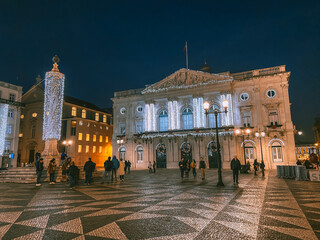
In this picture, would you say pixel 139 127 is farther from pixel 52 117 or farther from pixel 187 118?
pixel 52 117

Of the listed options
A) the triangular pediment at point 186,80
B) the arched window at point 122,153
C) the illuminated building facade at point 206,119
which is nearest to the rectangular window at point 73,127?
the illuminated building facade at point 206,119

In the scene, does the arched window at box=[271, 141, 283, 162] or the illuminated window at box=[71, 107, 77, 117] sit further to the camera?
the illuminated window at box=[71, 107, 77, 117]

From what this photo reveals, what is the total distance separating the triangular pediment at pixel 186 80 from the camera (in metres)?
38.8

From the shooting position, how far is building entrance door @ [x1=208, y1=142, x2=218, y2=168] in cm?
3769


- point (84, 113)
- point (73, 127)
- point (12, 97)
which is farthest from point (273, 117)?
point (12, 97)

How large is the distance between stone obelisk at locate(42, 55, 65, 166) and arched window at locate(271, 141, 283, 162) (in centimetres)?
3063

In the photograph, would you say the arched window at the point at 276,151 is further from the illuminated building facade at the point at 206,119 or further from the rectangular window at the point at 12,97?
the rectangular window at the point at 12,97

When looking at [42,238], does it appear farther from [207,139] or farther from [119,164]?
[207,139]

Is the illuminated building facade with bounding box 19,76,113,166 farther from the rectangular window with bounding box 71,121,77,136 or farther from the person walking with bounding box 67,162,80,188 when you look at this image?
the person walking with bounding box 67,162,80,188

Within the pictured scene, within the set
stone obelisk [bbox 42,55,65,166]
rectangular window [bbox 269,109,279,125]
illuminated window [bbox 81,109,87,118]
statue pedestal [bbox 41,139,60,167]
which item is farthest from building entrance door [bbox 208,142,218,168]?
illuminated window [bbox 81,109,87,118]

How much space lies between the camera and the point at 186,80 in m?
41.2

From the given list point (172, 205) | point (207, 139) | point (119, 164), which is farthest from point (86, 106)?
point (172, 205)

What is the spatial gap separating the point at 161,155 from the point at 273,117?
65.9ft

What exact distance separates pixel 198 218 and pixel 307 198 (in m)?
6.38
